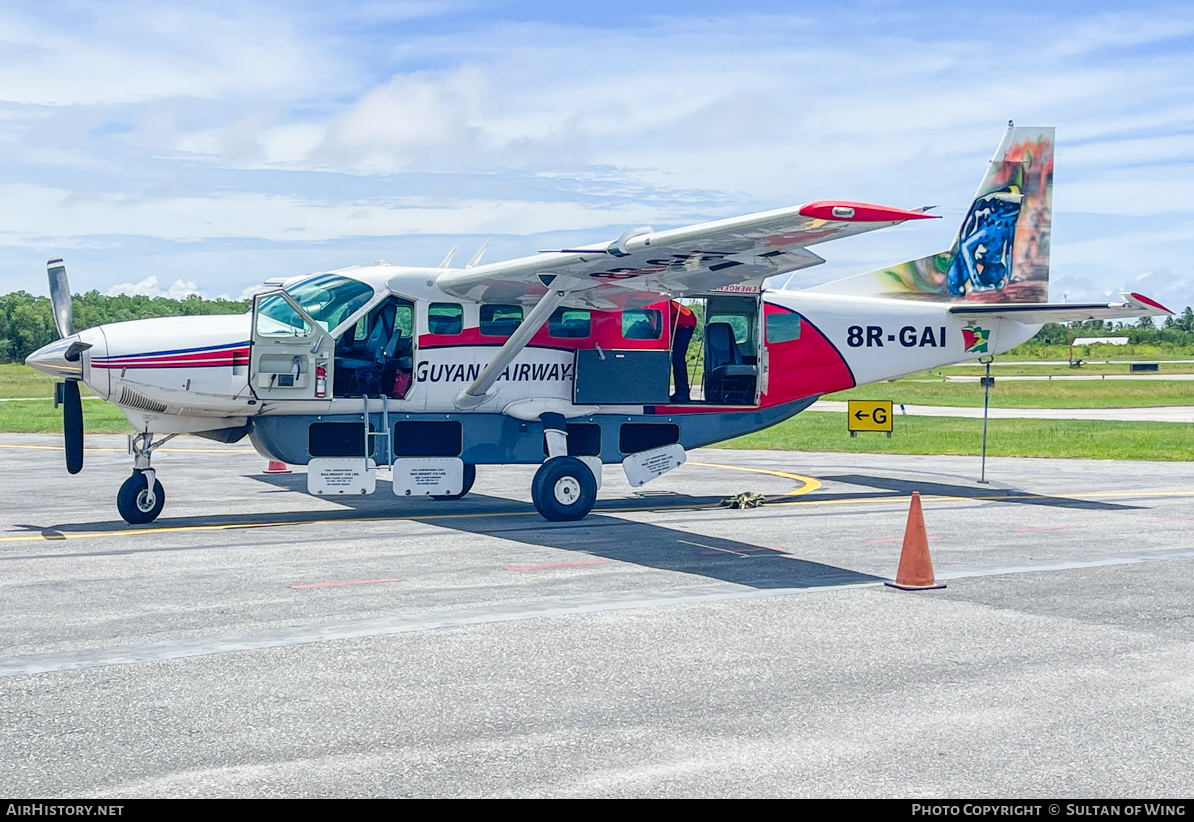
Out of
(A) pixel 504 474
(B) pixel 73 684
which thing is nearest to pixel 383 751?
(B) pixel 73 684

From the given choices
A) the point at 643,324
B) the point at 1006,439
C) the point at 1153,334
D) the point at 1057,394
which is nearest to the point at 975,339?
the point at 643,324

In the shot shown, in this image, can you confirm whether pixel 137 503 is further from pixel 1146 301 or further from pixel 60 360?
pixel 1146 301

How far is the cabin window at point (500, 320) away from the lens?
15.2 meters

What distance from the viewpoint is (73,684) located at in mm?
6793

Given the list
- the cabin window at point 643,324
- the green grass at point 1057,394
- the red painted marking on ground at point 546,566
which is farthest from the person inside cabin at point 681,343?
the green grass at point 1057,394

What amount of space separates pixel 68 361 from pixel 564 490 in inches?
235

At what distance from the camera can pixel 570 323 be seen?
1563cm

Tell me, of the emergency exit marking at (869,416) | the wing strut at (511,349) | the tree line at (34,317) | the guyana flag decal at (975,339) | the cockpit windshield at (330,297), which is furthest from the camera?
the tree line at (34,317)

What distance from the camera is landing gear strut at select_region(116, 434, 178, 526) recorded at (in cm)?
1390

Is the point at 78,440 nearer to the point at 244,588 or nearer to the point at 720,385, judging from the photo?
the point at 244,588

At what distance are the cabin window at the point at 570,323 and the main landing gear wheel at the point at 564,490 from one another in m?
1.79

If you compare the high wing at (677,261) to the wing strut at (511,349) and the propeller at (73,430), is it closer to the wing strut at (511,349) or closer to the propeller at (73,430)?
the wing strut at (511,349)

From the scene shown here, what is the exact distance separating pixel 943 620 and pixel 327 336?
8.38m

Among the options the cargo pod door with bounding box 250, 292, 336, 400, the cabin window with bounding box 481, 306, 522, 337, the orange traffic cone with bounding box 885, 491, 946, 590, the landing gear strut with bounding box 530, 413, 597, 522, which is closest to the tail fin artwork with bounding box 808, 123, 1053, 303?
the cabin window with bounding box 481, 306, 522, 337
